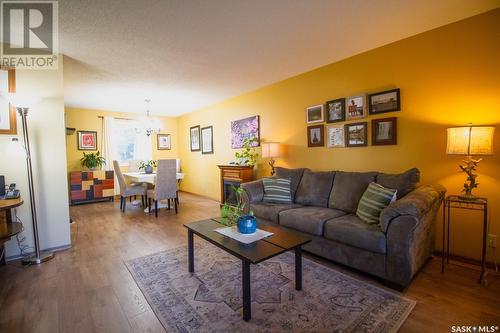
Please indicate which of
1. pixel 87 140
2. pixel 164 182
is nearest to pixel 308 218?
pixel 164 182

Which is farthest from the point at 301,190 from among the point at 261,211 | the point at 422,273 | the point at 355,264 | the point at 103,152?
the point at 103,152

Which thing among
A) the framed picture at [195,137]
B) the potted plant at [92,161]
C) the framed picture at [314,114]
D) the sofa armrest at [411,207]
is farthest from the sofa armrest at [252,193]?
the potted plant at [92,161]

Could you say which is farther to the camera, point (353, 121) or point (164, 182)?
point (164, 182)

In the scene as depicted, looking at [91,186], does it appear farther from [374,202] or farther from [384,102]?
[384,102]

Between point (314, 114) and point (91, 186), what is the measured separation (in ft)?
18.0

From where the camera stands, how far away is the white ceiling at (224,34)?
6.89ft

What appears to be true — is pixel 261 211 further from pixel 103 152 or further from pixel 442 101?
pixel 103 152

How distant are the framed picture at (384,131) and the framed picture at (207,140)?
3.99 meters

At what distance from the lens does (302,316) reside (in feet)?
5.52

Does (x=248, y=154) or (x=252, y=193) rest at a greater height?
(x=248, y=154)

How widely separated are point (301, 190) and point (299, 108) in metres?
1.44

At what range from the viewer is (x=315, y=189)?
10.6ft

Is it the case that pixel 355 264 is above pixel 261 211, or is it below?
below

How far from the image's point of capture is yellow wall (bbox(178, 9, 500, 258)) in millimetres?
2293
